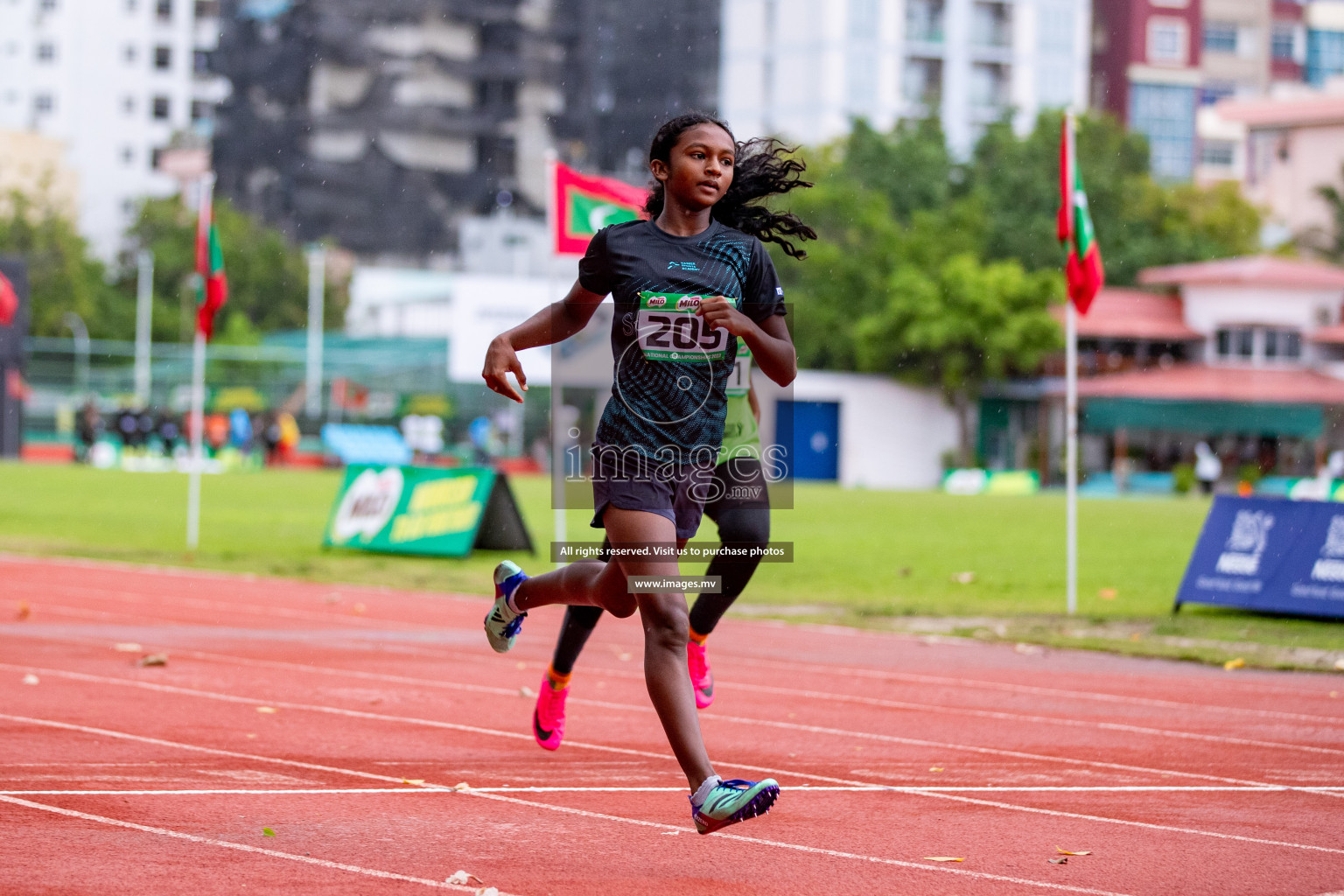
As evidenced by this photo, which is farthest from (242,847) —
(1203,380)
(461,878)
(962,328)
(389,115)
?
(389,115)

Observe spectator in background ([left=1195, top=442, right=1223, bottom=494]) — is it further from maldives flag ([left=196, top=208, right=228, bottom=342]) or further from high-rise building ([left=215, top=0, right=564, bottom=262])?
high-rise building ([left=215, top=0, right=564, bottom=262])

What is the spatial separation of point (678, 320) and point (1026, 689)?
4938 mm

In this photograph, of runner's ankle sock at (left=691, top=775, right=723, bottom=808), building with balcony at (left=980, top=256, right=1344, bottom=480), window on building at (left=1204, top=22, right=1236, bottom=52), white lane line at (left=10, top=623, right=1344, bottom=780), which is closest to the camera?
runner's ankle sock at (left=691, top=775, right=723, bottom=808)

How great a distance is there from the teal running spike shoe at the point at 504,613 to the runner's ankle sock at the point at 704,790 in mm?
1476

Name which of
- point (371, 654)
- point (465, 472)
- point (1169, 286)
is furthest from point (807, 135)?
point (371, 654)

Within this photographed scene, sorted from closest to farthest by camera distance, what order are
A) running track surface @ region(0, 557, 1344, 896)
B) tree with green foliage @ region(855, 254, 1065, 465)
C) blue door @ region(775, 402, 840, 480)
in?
running track surface @ region(0, 557, 1344, 896) < tree with green foliage @ region(855, 254, 1065, 465) < blue door @ region(775, 402, 840, 480)

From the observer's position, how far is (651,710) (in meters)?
8.16

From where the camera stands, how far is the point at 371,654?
33.6 feet

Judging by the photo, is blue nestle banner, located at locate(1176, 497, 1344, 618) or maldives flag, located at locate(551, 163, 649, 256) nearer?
blue nestle banner, located at locate(1176, 497, 1344, 618)

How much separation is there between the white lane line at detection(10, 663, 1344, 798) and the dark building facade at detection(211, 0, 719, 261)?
82.9m

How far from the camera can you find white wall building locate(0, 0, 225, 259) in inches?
3915

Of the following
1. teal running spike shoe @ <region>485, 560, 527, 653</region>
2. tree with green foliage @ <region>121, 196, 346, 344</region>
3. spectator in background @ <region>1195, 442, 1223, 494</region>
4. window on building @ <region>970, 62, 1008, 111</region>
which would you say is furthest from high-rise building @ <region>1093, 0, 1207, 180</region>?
teal running spike shoe @ <region>485, 560, 527, 653</region>

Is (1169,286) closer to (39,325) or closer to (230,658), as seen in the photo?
(39,325)

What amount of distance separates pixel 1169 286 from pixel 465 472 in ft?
153
